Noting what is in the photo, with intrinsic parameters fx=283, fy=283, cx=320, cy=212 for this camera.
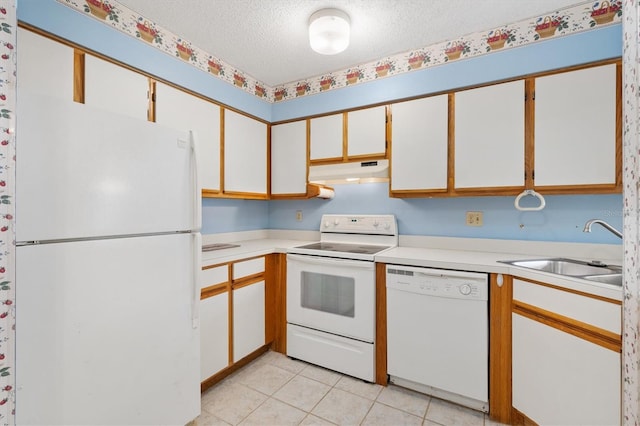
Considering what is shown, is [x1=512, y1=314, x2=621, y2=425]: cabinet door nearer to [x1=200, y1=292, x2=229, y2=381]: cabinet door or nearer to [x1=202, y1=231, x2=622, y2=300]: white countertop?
[x1=202, y1=231, x2=622, y2=300]: white countertop

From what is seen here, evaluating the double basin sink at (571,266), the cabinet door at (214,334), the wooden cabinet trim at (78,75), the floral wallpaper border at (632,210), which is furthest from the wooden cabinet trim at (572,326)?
the wooden cabinet trim at (78,75)

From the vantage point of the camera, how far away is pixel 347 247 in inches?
96.2

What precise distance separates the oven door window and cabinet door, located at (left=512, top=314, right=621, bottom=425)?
1021mm

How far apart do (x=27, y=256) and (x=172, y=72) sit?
1.57m

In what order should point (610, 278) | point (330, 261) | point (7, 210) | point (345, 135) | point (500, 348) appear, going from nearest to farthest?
point (7, 210) < point (610, 278) < point (500, 348) < point (330, 261) < point (345, 135)

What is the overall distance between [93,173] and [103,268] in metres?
0.39

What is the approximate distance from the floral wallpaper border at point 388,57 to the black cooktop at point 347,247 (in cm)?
144

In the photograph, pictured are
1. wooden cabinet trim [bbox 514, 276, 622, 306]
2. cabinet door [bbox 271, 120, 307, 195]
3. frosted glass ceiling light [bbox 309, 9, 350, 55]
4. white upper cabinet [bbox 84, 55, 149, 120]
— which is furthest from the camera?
cabinet door [bbox 271, 120, 307, 195]

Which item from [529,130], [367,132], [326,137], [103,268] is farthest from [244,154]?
[529,130]

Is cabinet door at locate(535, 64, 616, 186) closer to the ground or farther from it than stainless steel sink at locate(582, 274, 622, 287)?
farther from it

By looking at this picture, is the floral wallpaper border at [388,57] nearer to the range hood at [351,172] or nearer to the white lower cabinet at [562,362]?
the range hood at [351,172]

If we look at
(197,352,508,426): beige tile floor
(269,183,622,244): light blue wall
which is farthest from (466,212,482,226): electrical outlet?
(197,352,508,426): beige tile floor

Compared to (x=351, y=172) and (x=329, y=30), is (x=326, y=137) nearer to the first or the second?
(x=351, y=172)

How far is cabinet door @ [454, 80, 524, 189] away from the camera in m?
1.88
